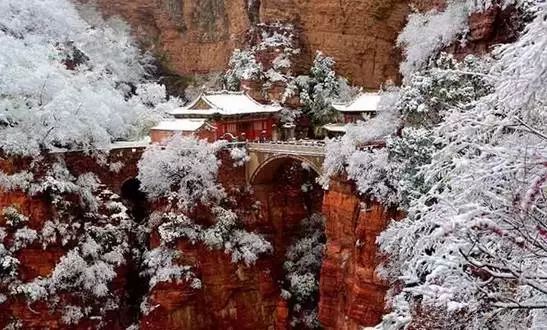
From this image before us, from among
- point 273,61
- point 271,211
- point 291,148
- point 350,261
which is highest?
point 273,61

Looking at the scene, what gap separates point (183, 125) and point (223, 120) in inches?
81.0

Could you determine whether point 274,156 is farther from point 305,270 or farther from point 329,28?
point 329,28

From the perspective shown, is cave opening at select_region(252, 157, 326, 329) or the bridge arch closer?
cave opening at select_region(252, 157, 326, 329)

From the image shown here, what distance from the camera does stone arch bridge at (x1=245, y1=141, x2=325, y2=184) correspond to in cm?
2391

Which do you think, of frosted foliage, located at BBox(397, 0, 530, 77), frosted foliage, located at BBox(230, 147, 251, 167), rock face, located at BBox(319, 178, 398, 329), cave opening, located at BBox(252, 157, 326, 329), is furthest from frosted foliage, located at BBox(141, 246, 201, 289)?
frosted foliage, located at BBox(397, 0, 530, 77)

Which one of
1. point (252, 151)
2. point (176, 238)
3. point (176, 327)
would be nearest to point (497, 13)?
point (252, 151)

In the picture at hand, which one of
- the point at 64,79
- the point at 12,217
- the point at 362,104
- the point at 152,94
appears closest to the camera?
the point at 12,217

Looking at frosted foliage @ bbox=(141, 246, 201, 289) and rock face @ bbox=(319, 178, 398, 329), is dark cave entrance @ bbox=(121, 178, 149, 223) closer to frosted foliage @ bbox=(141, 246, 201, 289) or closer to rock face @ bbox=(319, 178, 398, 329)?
frosted foliage @ bbox=(141, 246, 201, 289)

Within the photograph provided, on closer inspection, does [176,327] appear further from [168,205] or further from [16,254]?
[16,254]

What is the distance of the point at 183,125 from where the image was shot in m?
27.3

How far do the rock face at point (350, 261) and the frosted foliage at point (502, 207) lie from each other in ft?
43.8

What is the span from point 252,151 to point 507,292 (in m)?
21.8

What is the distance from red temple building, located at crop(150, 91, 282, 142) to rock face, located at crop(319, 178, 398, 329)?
870 centimetres

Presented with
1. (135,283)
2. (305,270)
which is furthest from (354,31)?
(135,283)
